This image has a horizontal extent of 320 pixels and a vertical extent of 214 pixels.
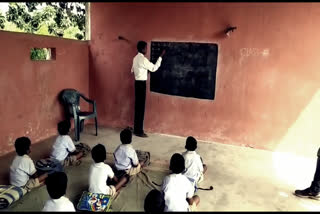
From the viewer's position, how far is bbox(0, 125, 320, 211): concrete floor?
9.68 ft

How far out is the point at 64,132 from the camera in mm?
3471

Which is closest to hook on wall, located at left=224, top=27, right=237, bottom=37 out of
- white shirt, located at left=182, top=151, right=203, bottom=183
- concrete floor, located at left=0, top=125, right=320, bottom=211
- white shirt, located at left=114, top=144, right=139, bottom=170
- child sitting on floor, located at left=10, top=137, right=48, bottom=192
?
concrete floor, located at left=0, top=125, right=320, bottom=211

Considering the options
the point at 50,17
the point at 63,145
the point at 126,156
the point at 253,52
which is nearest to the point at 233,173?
the point at 126,156

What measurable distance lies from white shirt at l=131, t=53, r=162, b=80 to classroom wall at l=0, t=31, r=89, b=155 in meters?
1.23

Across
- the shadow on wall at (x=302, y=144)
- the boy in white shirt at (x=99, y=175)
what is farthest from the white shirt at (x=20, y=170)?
the shadow on wall at (x=302, y=144)

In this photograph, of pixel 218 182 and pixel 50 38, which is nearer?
pixel 218 182

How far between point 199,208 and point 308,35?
9.90ft

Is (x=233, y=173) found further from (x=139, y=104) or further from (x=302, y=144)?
(x=139, y=104)

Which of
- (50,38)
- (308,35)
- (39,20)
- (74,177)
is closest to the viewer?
(74,177)

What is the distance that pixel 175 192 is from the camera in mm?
2361

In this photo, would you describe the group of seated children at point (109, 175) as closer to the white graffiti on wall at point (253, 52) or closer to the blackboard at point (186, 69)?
the blackboard at point (186, 69)

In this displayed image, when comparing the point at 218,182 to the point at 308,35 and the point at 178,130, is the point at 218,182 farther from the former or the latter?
the point at 308,35

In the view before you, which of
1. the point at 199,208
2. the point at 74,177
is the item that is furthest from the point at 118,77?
the point at 199,208

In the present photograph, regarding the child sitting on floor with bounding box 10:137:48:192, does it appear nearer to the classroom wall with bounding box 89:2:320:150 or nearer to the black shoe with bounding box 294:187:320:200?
the classroom wall with bounding box 89:2:320:150
